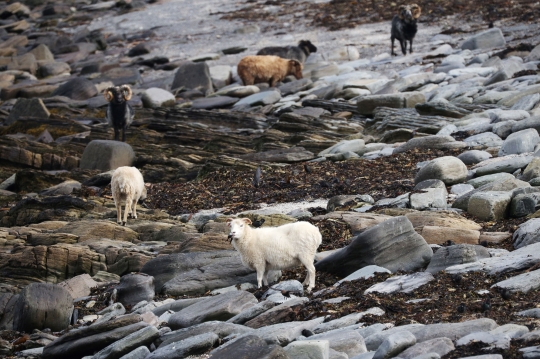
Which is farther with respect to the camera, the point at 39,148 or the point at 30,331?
the point at 39,148

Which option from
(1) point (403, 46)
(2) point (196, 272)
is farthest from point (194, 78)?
(2) point (196, 272)

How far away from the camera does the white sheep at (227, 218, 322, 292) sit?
10305 mm

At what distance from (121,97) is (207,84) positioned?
9.61 m

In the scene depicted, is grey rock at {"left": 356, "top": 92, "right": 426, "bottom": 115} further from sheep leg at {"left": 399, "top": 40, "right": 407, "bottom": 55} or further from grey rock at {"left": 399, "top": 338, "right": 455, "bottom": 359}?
grey rock at {"left": 399, "top": 338, "right": 455, "bottom": 359}

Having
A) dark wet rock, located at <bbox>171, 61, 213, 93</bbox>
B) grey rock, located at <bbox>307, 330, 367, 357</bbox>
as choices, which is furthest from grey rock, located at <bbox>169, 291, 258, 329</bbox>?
dark wet rock, located at <bbox>171, 61, 213, 93</bbox>

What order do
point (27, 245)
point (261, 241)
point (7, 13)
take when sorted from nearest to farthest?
point (261, 241)
point (27, 245)
point (7, 13)

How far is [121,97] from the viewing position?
23.6 m

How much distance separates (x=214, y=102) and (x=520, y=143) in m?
14.5

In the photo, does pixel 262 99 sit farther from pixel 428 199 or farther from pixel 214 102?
pixel 428 199

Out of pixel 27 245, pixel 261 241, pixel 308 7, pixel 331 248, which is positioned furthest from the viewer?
pixel 308 7

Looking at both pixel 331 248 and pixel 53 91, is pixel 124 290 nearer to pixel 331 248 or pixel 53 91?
pixel 331 248

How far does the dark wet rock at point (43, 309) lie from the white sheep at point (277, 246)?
218 centimetres

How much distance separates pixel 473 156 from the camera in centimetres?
1695

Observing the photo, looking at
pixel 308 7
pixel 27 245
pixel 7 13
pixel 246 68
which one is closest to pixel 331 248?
pixel 27 245
